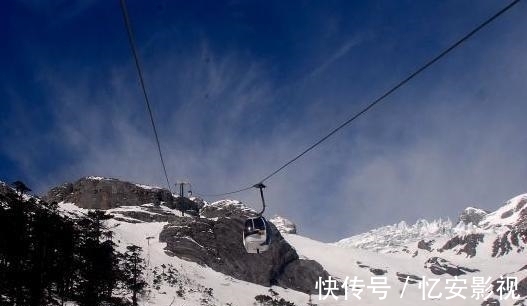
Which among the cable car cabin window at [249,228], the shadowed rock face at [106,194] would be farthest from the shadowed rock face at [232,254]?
the cable car cabin window at [249,228]

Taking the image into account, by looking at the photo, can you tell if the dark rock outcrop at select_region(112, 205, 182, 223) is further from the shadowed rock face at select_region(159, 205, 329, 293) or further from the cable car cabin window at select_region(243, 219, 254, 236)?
the cable car cabin window at select_region(243, 219, 254, 236)

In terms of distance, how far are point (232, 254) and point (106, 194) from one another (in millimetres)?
43692

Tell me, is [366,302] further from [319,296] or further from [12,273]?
[12,273]

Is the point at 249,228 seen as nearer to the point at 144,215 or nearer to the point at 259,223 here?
the point at 259,223

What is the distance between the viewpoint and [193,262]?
113 meters

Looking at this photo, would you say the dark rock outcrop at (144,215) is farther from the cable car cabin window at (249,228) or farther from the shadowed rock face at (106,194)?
the cable car cabin window at (249,228)

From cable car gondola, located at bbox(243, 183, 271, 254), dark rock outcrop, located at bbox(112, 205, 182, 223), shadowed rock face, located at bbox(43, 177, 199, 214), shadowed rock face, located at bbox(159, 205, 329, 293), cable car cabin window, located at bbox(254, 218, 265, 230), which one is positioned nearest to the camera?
cable car gondola, located at bbox(243, 183, 271, 254)

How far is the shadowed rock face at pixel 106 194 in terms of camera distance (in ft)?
466

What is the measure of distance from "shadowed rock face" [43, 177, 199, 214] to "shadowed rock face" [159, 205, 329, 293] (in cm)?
1627

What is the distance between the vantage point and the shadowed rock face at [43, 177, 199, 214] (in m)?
142

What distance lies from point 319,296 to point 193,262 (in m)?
38.2

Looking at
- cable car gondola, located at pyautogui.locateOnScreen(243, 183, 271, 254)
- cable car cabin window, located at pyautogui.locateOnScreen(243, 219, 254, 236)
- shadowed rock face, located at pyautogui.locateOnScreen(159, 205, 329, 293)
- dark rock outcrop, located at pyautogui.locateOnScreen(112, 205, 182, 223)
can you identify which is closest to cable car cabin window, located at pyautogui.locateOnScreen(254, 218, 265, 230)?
cable car gondola, located at pyautogui.locateOnScreen(243, 183, 271, 254)

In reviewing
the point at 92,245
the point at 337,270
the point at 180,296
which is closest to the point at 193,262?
the point at 180,296

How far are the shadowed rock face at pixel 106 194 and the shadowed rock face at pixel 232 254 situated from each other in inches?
641
